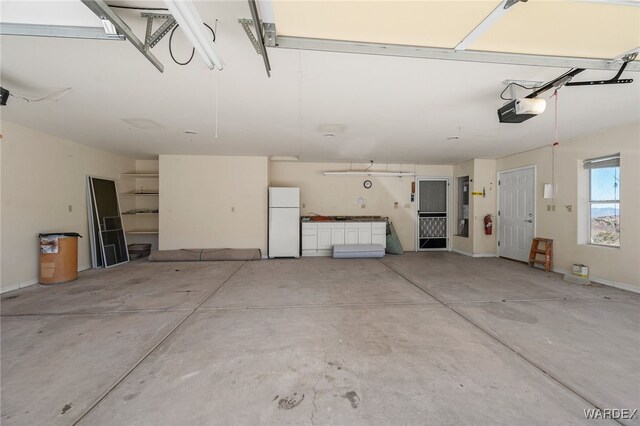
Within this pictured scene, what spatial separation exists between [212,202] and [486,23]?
19.8 ft

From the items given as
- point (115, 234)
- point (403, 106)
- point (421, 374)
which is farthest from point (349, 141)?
point (115, 234)

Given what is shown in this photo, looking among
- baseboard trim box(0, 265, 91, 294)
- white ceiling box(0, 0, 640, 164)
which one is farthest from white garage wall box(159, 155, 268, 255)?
baseboard trim box(0, 265, 91, 294)

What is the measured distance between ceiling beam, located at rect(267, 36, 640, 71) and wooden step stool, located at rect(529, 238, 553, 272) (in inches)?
150

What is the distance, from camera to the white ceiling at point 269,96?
6.88ft

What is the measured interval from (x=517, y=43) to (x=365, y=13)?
1156 millimetres

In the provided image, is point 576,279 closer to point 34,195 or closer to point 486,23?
point 486,23

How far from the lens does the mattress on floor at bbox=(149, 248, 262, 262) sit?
19.2 feet

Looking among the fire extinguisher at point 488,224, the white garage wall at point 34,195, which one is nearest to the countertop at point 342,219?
the fire extinguisher at point 488,224

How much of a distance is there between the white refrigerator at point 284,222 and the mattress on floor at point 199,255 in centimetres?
60

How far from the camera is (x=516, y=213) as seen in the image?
5777mm

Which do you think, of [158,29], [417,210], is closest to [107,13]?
[158,29]

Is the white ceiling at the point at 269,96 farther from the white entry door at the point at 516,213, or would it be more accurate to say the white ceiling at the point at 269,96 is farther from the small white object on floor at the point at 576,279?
the small white object on floor at the point at 576,279

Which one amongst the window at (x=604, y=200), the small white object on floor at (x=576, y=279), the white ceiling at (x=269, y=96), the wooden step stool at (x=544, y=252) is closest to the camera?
the white ceiling at (x=269, y=96)

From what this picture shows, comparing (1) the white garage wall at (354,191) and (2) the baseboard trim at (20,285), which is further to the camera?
(1) the white garage wall at (354,191)
